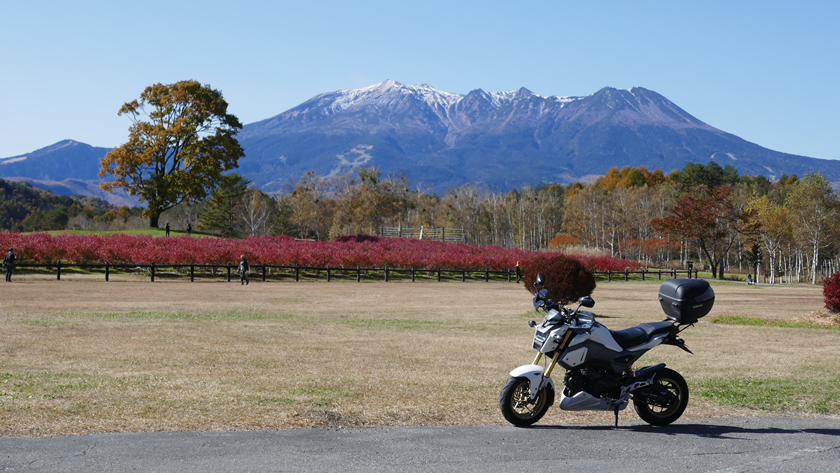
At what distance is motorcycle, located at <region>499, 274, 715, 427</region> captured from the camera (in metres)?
7.17

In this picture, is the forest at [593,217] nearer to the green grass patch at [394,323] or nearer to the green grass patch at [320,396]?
the green grass patch at [394,323]

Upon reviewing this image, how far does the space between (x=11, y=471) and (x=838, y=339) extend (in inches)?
700

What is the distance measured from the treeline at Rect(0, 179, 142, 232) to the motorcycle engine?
107420 millimetres

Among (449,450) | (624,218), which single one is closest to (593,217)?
(624,218)

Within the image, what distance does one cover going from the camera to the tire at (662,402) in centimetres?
750

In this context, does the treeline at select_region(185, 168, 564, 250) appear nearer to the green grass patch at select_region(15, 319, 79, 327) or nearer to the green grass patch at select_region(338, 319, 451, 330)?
the green grass patch at select_region(338, 319, 451, 330)

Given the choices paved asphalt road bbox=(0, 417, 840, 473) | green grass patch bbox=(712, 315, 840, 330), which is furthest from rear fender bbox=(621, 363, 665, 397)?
green grass patch bbox=(712, 315, 840, 330)

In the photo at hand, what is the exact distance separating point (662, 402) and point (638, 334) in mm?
836

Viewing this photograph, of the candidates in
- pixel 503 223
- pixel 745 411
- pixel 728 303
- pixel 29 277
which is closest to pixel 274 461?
pixel 745 411

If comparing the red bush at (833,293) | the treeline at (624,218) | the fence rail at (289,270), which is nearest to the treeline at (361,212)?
the treeline at (624,218)

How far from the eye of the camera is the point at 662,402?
750cm

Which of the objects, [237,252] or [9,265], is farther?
[237,252]

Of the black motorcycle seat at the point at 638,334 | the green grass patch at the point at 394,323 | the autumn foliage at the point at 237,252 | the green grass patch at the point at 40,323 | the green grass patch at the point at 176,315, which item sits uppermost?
the autumn foliage at the point at 237,252

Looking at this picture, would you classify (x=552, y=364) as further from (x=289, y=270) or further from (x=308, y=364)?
(x=289, y=270)
